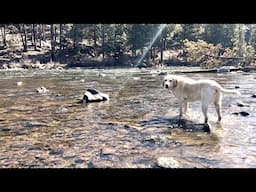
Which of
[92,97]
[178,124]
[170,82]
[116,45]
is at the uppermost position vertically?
[116,45]

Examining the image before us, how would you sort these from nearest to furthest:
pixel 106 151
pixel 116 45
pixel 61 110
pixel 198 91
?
pixel 106 151 < pixel 198 91 < pixel 61 110 < pixel 116 45

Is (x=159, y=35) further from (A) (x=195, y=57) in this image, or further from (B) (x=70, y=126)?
(B) (x=70, y=126)

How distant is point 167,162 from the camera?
4.85m

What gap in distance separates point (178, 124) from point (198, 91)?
1.00 metres

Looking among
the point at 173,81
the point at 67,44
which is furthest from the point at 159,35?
the point at 173,81

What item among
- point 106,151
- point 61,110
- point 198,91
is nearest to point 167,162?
point 106,151

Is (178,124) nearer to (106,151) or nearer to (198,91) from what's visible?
(198,91)

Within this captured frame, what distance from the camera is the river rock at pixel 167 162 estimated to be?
4750 mm

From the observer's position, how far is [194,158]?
16.7ft

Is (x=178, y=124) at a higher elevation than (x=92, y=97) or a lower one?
lower

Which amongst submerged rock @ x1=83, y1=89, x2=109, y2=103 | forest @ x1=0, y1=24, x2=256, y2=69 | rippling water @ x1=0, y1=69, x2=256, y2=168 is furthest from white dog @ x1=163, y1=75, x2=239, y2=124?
forest @ x1=0, y1=24, x2=256, y2=69

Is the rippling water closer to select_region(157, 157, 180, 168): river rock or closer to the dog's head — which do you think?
select_region(157, 157, 180, 168): river rock

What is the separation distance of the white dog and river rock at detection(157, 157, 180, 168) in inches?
112
